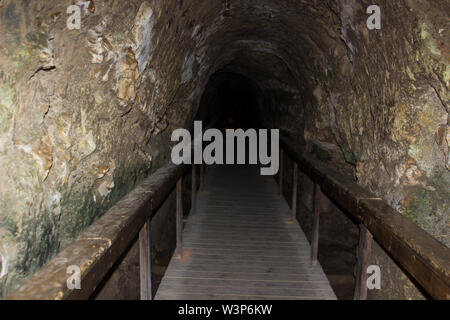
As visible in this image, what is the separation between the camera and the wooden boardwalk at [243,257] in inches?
122

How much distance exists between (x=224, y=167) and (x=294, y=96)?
8.81 ft

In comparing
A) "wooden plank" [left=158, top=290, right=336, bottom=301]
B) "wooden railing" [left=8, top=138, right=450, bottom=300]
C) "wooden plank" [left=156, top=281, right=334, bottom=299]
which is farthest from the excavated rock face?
"wooden plank" [left=158, top=290, right=336, bottom=301]

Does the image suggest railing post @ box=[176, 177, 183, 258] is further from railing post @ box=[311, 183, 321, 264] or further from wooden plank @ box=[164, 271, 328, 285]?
railing post @ box=[311, 183, 321, 264]

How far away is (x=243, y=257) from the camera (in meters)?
3.81

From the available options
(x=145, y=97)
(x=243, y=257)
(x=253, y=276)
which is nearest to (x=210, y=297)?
(x=253, y=276)

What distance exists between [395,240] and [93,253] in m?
1.33

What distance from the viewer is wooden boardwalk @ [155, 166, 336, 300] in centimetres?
310

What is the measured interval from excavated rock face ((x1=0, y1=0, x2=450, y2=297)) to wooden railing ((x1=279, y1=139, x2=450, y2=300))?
0.47m

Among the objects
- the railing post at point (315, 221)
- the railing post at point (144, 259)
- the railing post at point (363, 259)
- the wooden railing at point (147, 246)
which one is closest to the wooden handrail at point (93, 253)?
the wooden railing at point (147, 246)

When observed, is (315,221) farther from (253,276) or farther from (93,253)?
(93,253)

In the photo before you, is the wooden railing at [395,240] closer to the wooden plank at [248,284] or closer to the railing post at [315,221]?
the railing post at [315,221]

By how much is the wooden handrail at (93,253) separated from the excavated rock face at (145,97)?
0.32 m

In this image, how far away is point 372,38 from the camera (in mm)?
2793
